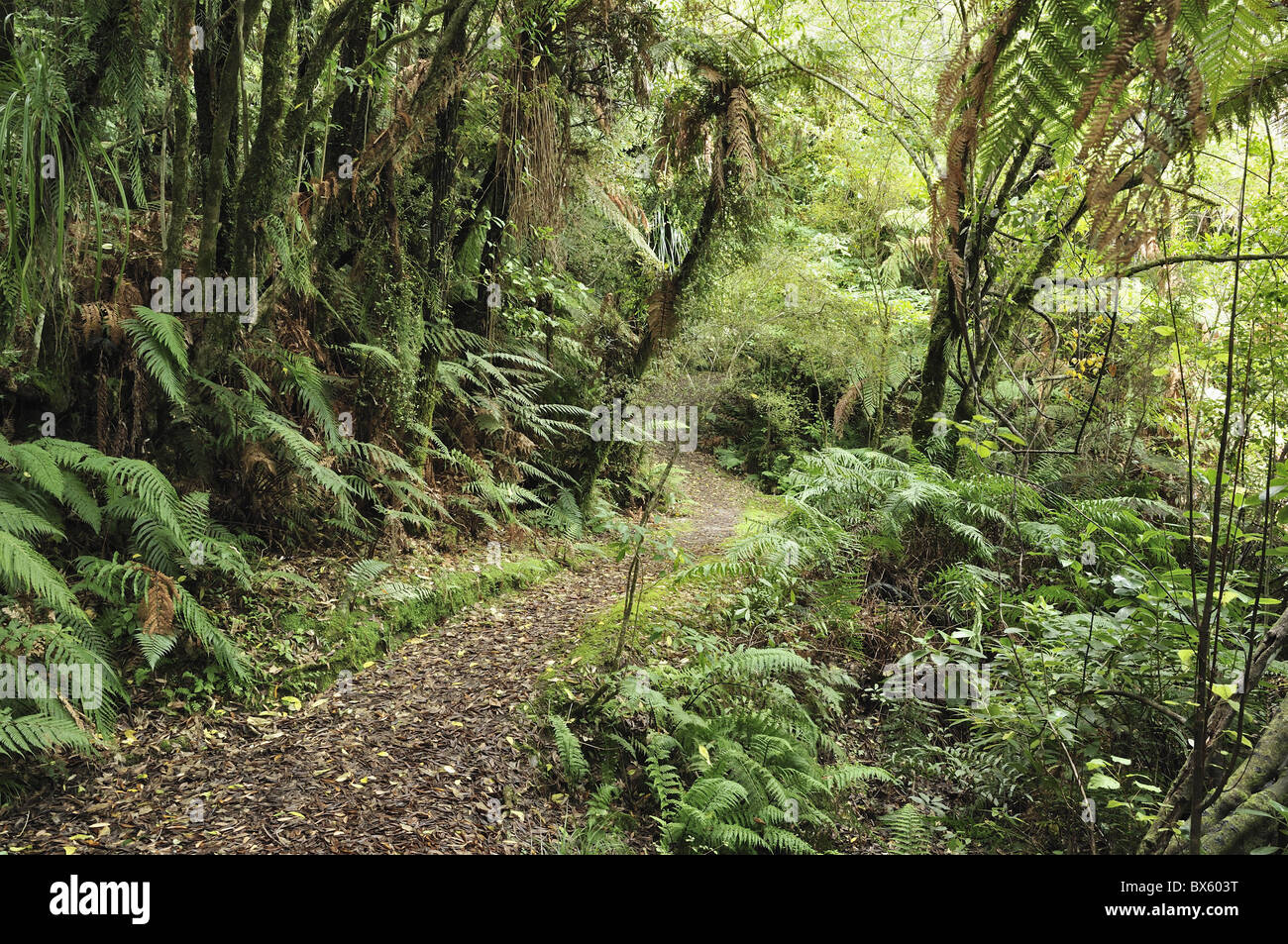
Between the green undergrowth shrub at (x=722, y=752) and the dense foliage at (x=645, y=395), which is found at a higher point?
the dense foliage at (x=645, y=395)

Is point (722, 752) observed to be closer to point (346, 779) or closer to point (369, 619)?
point (346, 779)

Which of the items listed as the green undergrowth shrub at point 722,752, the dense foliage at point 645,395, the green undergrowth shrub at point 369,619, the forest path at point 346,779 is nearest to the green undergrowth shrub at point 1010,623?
the dense foliage at point 645,395

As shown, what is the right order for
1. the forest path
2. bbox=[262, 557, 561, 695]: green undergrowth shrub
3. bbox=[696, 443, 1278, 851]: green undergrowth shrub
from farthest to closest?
bbox=[262, 557, 561, 695]: green undergrowth shrub → bbox=[696, 443, 1278, 851]: green undergrowth shrub → the forest path

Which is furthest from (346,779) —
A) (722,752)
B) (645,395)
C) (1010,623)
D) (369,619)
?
(645,395)

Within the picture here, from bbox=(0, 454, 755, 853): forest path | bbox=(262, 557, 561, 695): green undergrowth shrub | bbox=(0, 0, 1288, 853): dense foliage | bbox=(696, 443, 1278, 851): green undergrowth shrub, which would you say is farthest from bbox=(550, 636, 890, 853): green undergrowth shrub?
bbox=(262, 557, 561, 695): green undergrowth shrub

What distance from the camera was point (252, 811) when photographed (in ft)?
10.0

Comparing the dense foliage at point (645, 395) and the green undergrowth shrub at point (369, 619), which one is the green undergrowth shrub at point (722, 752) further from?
the green undergrowth shrub at point (369, 619)

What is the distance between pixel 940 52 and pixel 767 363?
21.9 ft

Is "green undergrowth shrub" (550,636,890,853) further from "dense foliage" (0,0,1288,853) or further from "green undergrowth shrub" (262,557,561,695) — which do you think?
"green undergrowth shrub" (262,557,561,695)

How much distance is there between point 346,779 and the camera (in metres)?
Answer: 3.37

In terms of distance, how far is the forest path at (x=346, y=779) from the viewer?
9.50ft

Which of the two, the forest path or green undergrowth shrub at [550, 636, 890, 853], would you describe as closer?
the forest path

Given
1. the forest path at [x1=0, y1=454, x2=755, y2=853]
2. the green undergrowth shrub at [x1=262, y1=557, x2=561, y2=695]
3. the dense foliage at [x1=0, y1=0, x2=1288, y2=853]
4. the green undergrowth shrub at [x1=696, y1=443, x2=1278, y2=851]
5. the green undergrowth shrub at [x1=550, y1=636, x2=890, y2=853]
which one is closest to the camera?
the dense foliage at [x1=0, y1=0, x2=1288, y2=853]

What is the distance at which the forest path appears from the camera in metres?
2.89
